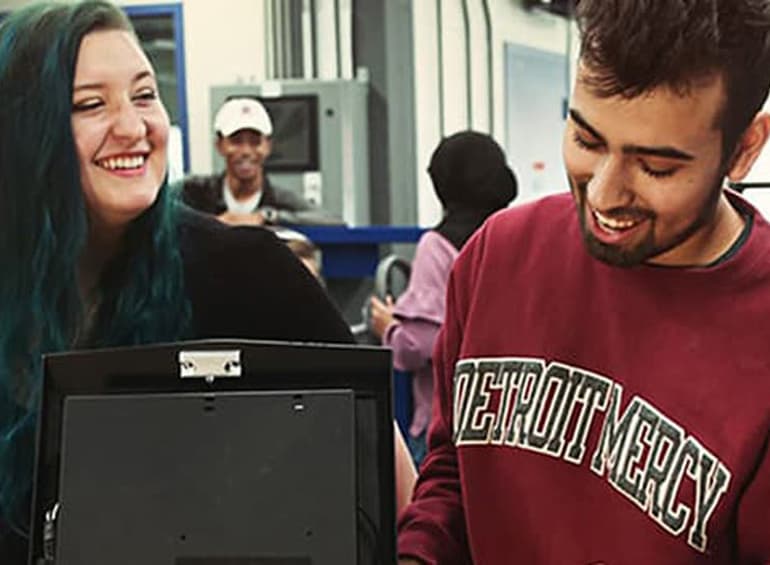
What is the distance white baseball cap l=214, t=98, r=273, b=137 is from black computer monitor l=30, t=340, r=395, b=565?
3.23 m

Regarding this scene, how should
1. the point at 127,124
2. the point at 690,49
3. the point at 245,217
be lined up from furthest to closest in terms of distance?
the point at 245,217
the point at 127,124
the point at 690,49

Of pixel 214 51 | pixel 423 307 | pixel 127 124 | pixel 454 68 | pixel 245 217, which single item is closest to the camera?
pixel 127 124

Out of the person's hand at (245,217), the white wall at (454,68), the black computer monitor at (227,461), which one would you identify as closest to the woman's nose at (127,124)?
the black computer monitor at (227,461)

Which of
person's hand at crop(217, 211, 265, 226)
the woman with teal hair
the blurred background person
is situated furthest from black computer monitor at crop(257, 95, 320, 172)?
the woman with teal hair

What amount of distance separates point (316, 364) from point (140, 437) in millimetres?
156

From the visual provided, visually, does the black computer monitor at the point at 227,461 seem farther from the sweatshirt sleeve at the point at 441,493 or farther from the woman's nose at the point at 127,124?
the woman's nose at the point at 127,124

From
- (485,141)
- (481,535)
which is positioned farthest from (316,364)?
(485,141)

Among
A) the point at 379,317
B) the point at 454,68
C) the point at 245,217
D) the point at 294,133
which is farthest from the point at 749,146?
the point at 454,68

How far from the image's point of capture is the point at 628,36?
83cm

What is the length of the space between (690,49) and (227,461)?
1.57ft

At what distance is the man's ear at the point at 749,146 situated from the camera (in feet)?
2.81

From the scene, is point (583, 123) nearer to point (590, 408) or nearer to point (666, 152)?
point (666, 152)

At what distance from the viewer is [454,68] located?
5.55 metres

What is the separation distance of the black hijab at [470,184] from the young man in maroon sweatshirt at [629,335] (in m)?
1.69
